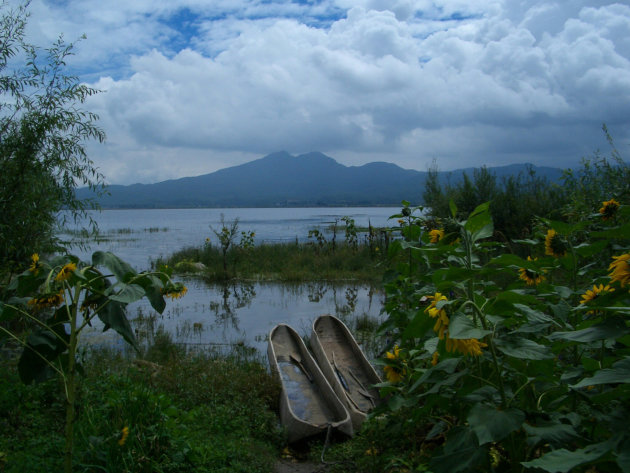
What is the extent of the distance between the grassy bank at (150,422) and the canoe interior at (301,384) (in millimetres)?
255

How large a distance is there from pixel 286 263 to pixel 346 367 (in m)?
8.80

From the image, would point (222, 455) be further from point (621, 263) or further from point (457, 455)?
point (621, 263)

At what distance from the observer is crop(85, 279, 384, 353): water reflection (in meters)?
6.87

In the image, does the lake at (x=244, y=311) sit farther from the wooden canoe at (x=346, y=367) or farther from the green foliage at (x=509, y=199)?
the green foliage at (x=509, y=199)

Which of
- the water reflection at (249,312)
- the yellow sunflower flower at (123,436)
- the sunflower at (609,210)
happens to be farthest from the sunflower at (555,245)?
the water reflection at (249,312)

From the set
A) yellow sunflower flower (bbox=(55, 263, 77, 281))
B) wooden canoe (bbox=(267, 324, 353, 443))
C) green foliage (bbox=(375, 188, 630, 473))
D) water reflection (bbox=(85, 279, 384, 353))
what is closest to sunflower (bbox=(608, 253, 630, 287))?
green foliage (bbox=(375, 188, 630, 473))

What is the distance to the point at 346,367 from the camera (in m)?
5.00

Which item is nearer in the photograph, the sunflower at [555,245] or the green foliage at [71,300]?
the green foliage at [71,300]

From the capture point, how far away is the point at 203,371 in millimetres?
4578

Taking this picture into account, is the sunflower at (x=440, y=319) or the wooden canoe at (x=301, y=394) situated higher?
the sunflower at (x=440, y=319)

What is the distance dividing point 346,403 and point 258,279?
831cm

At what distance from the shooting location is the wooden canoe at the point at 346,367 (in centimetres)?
418

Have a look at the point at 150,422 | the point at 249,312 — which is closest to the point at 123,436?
the point at 150,422

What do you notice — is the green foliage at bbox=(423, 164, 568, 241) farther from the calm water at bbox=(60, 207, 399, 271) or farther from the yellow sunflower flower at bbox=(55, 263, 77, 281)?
the yellow sunflower flower at bbox=(55, 263, 77, 281)
